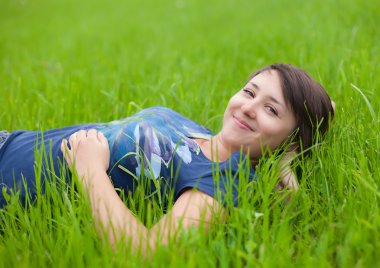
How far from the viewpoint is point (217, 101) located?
2.99m

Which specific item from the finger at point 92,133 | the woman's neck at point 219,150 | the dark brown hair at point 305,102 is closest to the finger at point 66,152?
the finger at point 92,133

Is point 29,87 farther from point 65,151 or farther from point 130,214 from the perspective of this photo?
point 130,214

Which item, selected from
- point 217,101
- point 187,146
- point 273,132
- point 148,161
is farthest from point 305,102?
point 217,101

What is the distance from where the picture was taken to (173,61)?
429 cm

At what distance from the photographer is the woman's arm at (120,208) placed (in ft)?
4.84

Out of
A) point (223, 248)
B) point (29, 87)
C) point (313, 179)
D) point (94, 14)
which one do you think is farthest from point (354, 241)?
point (94, 14)

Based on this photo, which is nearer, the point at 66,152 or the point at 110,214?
the point at 110,214

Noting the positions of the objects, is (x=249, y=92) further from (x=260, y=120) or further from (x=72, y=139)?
(x=72, y=139)

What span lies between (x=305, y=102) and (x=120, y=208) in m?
0.88

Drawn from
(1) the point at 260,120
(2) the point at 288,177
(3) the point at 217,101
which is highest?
(1) the point at 260,120

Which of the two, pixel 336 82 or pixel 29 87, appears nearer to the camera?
pixel 336 82

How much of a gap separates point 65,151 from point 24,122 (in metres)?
1.04

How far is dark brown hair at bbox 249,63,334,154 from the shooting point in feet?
6.47

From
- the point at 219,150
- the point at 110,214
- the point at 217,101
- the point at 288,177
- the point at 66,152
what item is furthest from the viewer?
the point at 217,101
